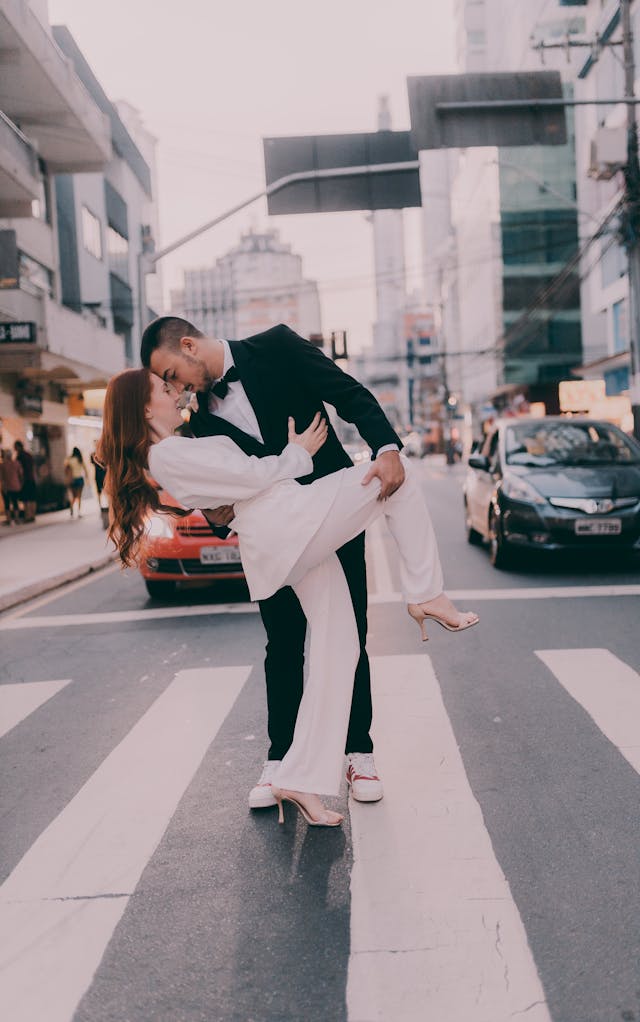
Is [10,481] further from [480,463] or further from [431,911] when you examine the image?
[431,911]

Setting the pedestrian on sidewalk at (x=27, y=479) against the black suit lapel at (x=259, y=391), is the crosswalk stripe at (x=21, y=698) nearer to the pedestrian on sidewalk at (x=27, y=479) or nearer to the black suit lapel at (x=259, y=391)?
the black suit lapel at (x=259, y=391)

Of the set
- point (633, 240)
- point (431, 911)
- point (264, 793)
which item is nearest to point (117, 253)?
point (633, 240)

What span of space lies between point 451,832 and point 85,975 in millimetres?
1285

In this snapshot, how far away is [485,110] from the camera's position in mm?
12375

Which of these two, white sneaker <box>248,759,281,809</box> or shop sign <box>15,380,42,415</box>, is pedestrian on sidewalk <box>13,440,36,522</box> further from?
white sneaker <box>248,759,281,809</box>

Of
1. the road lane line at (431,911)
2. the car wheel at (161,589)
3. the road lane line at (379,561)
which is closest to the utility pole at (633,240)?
the road lane line at (379,561)

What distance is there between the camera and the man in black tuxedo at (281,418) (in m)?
3.17

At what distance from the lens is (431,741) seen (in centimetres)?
418

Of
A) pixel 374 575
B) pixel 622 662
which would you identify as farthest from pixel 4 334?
pixel 622 662

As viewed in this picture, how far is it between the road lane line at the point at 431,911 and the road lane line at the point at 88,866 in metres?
0.70

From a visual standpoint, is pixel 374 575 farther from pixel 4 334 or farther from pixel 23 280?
pixel 23 280

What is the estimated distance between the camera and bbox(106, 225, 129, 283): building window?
34.2 m

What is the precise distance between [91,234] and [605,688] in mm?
28910

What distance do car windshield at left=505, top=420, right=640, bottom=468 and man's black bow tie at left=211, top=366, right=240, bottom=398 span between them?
22.7ft
